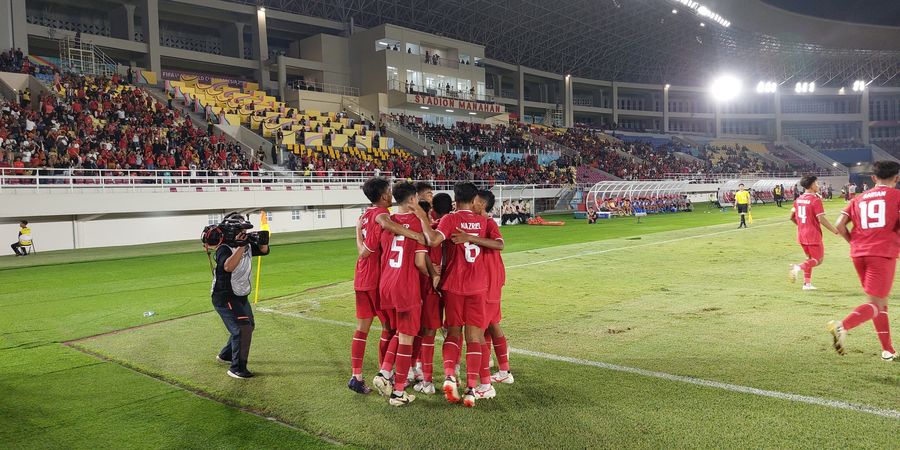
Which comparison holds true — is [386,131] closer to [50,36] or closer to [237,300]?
[50,36]

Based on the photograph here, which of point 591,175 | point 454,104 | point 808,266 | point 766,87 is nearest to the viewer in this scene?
point 808,266

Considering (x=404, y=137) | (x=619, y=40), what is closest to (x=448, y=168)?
(x=404, y=137)

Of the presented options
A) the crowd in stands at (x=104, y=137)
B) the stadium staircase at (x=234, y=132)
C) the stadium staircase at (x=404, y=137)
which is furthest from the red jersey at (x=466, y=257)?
the stadium staircase at (x=404, y=137)

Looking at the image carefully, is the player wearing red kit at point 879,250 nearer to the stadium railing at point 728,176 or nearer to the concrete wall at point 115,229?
the concrete wall at point 115,229

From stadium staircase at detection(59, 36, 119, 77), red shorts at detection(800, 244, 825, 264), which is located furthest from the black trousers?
stadium staircase at detection(59, 36, 119, 77)

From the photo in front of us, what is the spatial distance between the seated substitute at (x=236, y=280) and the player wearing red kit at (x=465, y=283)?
211 cm

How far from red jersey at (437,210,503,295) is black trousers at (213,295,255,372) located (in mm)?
2421

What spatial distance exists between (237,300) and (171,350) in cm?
196

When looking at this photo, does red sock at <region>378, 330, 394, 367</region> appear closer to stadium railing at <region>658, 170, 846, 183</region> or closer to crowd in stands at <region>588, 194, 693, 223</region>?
crowd in stands at <region>588, 194, 693, 223</region>

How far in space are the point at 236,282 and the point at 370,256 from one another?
5.48 feet

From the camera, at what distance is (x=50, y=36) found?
42.3 metres

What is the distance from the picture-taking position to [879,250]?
6336 millimetres

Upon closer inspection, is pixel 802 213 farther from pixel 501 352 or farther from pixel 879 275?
pixel 501 352

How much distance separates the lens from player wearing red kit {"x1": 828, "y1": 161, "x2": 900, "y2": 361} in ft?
20.5
